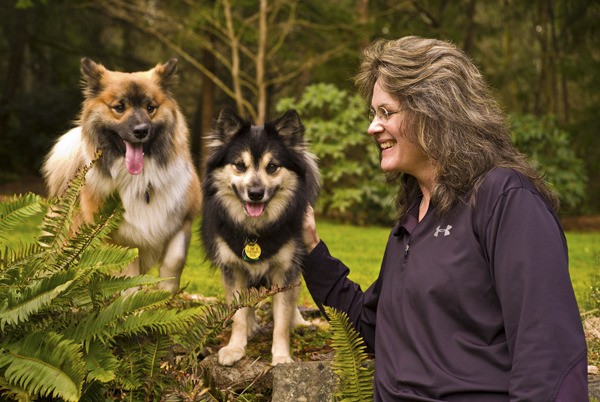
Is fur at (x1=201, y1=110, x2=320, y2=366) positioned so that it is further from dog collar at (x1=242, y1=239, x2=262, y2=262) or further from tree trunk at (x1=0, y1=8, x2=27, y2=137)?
tree trunk at (x1=0, y1=8, x2=27, y2=137)

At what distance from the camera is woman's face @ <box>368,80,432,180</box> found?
112 inches

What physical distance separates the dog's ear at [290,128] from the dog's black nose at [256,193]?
1.25 feet

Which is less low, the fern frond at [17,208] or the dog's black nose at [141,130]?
the dog's black nose at [141,130]

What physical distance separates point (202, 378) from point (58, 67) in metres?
20.2

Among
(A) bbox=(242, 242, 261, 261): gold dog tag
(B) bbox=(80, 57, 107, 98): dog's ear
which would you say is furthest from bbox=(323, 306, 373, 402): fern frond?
(B) bbox=(80, 57, 107, 98): dog's ear

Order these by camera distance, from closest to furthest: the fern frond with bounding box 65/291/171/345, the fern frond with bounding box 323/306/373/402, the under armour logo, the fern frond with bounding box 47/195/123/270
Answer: the under armour logo → the fern frond with bounding box 323/306/373/402 → the fern frond with bounding box 65/291/171/345 → the fern frond with bounding box 47/195/123/270

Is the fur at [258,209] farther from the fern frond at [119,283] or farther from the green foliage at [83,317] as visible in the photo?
the fern frond at [119,283]

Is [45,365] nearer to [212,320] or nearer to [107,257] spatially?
[107,257]

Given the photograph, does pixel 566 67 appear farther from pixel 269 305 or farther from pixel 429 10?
pixel 269 305

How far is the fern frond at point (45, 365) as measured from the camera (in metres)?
2.91

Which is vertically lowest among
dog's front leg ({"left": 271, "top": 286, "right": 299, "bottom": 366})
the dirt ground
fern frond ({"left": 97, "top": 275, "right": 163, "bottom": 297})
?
the dirt ground

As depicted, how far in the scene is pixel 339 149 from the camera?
543 inches

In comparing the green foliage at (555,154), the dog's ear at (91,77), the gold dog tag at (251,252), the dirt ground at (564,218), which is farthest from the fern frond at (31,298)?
the dirt ground at (564,218)

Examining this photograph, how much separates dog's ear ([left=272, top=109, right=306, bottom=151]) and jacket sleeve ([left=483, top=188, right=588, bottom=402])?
2045 mm
